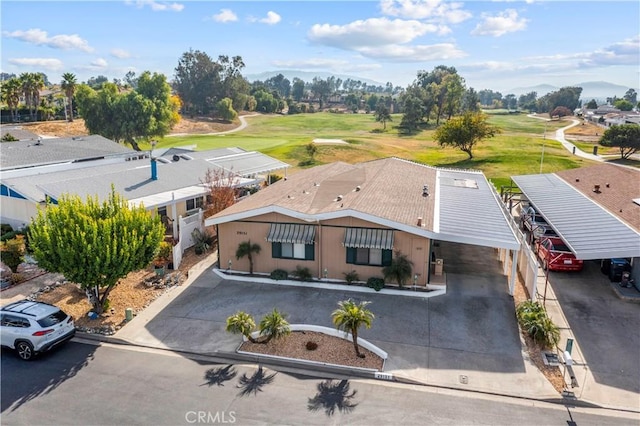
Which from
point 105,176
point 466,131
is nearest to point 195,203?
point 105,176

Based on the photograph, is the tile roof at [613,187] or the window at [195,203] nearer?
the tile roof at [613,187]

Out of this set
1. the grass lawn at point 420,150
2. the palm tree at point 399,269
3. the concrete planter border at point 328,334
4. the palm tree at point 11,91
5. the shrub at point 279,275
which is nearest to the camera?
the concrete planter border at point 328,334

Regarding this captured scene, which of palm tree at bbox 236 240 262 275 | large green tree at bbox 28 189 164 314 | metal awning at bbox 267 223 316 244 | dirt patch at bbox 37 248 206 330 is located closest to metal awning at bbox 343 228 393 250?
metal awning at bbox 267 223 316 244

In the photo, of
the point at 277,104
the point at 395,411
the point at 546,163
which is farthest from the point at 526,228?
the point at 277,104

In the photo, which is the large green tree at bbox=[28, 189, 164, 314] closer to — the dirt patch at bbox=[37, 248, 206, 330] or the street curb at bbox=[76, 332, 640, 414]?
the dirt patch at bbox=[37, 248, 206, 330]

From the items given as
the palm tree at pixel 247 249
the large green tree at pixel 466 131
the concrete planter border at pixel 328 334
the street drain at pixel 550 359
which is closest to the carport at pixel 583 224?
the street drain at pixel 550 359

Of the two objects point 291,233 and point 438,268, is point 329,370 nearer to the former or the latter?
point 291,233

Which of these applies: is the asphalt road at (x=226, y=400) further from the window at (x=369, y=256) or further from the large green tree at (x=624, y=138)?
the large green tree at (x=624, y=138)
